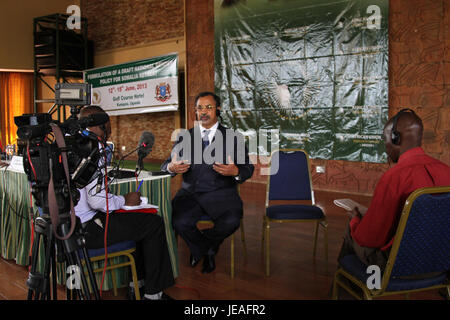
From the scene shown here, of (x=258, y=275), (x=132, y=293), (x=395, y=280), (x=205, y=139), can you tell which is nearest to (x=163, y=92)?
(x=205, y=139)

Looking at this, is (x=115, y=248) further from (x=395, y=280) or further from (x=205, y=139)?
(x=395, y=280)

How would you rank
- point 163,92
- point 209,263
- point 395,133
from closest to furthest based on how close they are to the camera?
point 395,133, point 209,263, point 163,92

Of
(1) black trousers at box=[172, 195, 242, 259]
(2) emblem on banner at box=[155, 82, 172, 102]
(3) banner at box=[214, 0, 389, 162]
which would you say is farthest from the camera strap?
(2) emblem on banner at box=[155, 82, 172, 102]

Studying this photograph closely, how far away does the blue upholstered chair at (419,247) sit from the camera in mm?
1416

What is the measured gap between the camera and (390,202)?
1.58 metres

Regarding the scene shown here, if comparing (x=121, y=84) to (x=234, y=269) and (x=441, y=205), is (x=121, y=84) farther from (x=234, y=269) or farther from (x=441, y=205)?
(x=441, y=205)

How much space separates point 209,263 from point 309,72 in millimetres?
3940

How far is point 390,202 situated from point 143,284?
4.81 feet

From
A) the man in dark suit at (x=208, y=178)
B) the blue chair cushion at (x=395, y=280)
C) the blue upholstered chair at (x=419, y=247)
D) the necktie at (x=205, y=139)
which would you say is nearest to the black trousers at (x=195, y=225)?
the man in dark suit at (x=208, y=178)

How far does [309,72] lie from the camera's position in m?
5.84

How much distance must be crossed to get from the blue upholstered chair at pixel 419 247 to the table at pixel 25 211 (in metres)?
1.33

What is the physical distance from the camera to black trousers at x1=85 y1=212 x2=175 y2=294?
2027 mm

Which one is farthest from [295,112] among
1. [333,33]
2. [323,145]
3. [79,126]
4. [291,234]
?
[79,126]

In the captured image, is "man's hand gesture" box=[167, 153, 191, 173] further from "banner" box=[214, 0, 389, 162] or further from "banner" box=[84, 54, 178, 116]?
"banner" box=[84, 54, 178, 116]
